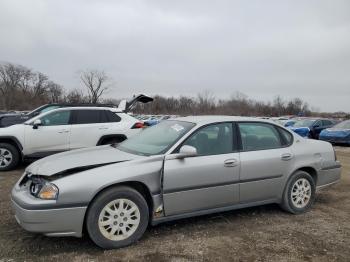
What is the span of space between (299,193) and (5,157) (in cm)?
672

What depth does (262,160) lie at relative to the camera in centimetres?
503

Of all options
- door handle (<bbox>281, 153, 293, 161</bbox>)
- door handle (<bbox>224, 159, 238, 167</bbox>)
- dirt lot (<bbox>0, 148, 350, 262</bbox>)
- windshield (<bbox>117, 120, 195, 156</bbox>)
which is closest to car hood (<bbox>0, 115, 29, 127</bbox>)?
dirt lot (<bbox>0, 148, 350, 262</bbox>)

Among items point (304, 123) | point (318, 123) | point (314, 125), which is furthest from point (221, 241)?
point (304, 123)

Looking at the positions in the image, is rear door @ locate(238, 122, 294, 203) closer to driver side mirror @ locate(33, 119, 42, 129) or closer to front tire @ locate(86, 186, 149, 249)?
front tire @ locate(86, 186, 149, 249)

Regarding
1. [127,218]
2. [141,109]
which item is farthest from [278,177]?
[141,109]

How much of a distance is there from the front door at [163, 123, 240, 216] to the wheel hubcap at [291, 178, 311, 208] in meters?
1.13

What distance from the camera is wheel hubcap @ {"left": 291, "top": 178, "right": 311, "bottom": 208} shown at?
17.8 ft

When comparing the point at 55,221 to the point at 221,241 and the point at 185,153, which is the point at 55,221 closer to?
the point at 185,153

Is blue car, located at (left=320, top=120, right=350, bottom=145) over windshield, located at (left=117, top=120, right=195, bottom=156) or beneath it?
beneath

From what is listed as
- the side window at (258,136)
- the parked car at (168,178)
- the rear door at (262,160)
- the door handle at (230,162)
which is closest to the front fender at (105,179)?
the parked car at (168,178)

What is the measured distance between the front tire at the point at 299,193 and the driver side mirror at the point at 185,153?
1833mm

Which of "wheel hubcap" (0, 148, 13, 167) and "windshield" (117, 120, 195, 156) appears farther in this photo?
"wheel hubcap" (0, 148, 13, 167)

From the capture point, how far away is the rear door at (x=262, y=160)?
4.91 metres

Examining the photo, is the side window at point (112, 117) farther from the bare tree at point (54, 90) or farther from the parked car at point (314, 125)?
the bare tree at point (54, 90)
